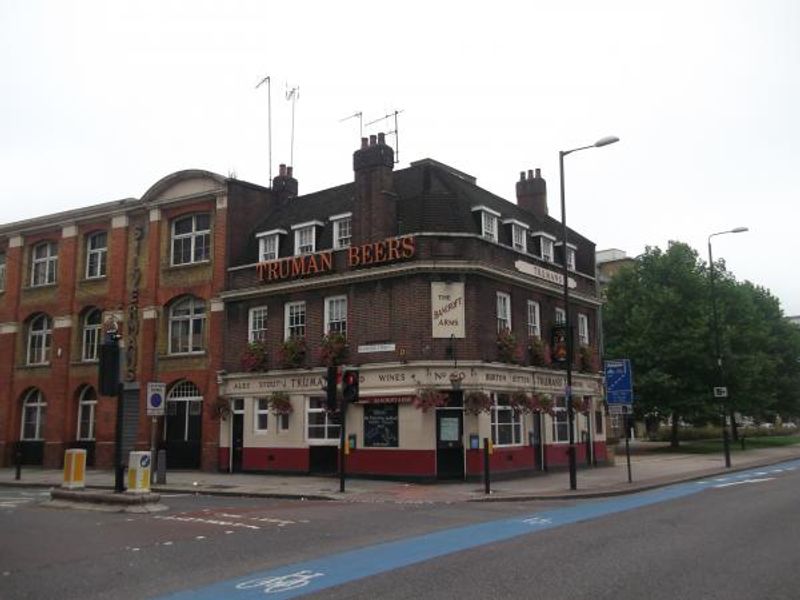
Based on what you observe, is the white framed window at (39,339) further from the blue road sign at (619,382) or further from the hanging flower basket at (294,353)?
the blue road sign at (619,382)

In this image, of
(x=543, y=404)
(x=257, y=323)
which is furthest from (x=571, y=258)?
(x=257, y=323)

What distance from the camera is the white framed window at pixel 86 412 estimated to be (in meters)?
33.2

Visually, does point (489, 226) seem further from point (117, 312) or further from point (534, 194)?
point (117, 312)

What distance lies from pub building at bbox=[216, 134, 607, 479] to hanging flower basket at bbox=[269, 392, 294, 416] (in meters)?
0.07

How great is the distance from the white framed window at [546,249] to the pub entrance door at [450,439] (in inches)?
329

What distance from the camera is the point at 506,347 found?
2588 centimetres

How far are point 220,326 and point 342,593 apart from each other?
74.5 ft

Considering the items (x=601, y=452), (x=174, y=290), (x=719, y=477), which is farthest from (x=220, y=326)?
(x=719, y=477)

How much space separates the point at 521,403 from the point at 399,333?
195 inches

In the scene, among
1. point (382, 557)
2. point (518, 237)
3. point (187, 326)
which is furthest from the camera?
point (187, 326)

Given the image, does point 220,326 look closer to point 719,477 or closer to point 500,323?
point 500,323

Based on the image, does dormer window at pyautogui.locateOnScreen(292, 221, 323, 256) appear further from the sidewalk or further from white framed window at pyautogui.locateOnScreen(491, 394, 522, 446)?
white framed window at pyautogui.locateOnScreen(491, 394, 522, 446)

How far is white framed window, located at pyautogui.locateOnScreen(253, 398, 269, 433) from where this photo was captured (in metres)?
28.0

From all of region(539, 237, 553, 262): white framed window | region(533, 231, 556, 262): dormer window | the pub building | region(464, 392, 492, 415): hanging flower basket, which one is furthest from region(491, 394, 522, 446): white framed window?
region(539, 237, 553, 262): white framed window
